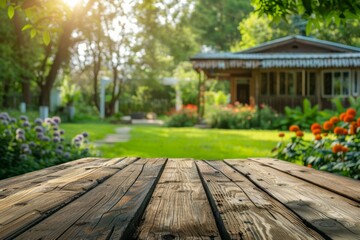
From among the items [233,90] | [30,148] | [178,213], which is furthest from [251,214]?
[233,90]

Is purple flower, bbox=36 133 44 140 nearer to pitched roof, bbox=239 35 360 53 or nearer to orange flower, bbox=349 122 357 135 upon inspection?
orange flower, bbox=349 122 357 135

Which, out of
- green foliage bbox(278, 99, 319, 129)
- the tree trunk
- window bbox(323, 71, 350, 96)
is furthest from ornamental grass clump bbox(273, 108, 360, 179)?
window bbox(323, 71, 350, 96)

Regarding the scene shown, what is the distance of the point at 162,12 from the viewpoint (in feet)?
90.1

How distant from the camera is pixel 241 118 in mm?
19594

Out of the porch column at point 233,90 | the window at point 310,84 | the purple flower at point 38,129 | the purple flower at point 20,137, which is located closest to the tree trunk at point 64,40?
the purple flower at point 38,129

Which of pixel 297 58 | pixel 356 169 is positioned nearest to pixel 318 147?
pixel 356 169

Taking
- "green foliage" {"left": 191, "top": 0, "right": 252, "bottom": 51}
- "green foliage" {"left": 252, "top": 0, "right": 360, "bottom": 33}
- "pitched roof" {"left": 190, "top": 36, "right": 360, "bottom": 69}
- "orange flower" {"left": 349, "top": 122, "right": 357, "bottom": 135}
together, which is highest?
"green foliage" {"left": 191, "top": 0, "right": 252, "bottom": 51}

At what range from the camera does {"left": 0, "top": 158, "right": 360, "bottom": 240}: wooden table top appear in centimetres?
149

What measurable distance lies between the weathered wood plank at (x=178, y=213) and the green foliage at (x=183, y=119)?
741 inches

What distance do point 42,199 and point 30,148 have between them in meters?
5.17

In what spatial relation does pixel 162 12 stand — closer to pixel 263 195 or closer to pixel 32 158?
pixel 32 158

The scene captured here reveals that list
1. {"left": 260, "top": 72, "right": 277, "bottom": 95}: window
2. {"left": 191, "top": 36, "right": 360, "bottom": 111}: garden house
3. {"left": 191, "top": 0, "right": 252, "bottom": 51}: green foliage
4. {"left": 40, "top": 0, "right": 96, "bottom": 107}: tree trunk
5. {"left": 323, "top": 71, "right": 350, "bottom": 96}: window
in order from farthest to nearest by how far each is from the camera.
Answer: {"left": 191, "top": 0, "right": 252, "bottom": 51}: green foliage
{"left": 260, "top": 72, "right": 277, "bottom": 95}: window
{"left": 323, "top": 71, "right": 350, "bottom": 96}: window
{"left": 191, "top": 36, "right": 360, "bottom": 111}: garden house
{"left": 40, "top": 0, "right": 96, "bottom": 107}: tree trunk

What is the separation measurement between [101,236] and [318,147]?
4973 mm

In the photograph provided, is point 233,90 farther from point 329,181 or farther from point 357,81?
point 329,181
